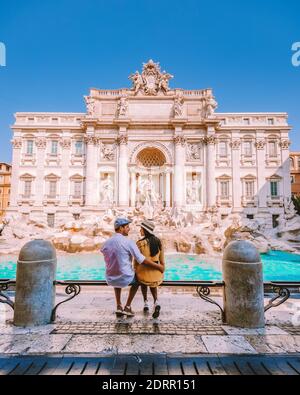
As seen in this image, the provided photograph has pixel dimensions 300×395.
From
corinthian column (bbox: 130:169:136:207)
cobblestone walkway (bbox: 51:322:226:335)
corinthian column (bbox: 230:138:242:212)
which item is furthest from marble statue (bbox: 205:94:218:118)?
cobblestone walkway (bbox: 51:322:226:335)

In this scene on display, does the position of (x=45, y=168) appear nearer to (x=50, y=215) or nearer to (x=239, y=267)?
(x=50, y=215)

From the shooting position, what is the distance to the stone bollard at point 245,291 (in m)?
2.95

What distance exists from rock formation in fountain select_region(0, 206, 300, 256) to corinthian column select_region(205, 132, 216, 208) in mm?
1624

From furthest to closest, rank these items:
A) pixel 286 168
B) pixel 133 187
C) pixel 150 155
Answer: pixel 150 155 < pixel 286 168 < pixel 133 187

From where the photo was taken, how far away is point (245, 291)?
2.97 meters

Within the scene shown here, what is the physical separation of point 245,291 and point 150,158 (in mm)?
22782

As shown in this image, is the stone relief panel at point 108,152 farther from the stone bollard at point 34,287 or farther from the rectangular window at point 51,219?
the stone bollard at point 34,287

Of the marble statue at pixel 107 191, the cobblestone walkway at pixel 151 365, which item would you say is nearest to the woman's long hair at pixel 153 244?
the cobblestone walkway at pixel 151 365

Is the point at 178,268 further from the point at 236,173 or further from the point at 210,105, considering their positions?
the point at 210,105

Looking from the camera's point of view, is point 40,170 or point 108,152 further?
point 40,170

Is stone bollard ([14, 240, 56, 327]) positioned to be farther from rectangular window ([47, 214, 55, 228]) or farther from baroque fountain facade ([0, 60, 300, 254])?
rectangular window ([47, 214, 55, 228])

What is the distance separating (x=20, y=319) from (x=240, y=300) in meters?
2.90

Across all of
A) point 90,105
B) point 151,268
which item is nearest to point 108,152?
point 90,105

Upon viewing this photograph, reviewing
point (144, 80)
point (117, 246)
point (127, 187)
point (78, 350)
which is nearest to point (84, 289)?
point (117, 246)
